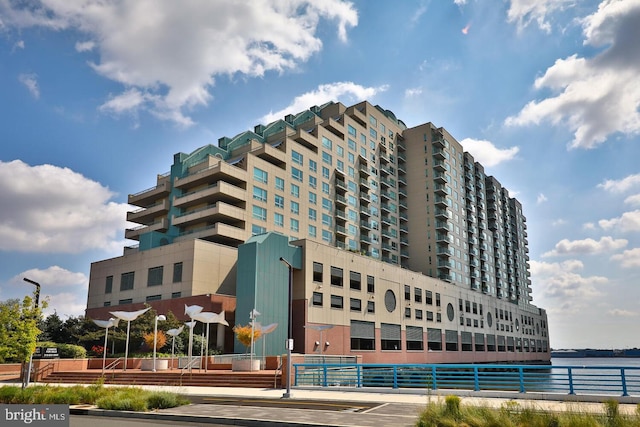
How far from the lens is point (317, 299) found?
192 ft

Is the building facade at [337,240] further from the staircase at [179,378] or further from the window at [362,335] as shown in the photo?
the staircase at [179,378]

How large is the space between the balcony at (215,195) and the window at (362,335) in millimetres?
21596

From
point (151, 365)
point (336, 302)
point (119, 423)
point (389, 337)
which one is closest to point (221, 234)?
point (336, 302)

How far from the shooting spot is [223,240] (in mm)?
68188

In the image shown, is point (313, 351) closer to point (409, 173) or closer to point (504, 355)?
point (409, 173)

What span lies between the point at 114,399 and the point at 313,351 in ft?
122

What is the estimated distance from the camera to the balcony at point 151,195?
77.4 metres

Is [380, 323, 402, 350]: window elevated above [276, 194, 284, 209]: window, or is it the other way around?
[276, 194, 284, 209]: window

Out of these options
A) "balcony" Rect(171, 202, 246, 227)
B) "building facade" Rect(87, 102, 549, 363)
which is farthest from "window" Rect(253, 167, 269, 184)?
"balcony" Rect(171, 202, 246, 227)

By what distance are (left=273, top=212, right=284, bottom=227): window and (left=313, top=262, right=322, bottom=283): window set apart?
47.2ft

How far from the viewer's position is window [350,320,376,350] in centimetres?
6378

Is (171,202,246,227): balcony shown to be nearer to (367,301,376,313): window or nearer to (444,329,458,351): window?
(367,301,376,313): window

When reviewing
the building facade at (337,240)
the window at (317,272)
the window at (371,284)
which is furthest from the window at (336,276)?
the window at (371,284)

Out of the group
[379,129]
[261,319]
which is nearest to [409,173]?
[379,129]
